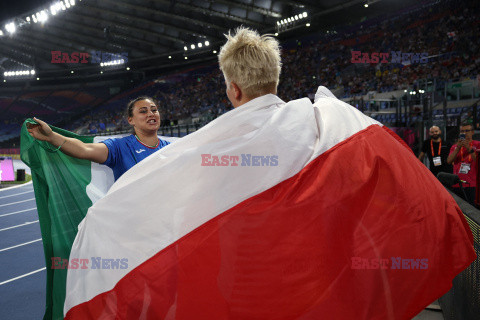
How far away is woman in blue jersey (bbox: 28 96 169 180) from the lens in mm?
2744

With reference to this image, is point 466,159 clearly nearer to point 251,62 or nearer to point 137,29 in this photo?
point 251,62

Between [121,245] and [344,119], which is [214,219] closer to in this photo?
[121,245]

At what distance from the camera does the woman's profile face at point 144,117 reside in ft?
10.5

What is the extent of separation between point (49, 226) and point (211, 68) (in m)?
31.1

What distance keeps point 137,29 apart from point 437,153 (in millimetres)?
23583

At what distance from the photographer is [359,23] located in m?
25.9

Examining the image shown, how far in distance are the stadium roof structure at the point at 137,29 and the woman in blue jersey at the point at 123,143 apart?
1552 cm

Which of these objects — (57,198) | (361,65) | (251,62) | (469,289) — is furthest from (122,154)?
(361,65)

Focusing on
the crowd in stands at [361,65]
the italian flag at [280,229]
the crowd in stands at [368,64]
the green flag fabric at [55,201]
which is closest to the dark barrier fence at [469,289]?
→ the italian flag at [280,229]

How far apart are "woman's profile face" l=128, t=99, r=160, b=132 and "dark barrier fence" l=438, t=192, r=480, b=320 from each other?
251 cm

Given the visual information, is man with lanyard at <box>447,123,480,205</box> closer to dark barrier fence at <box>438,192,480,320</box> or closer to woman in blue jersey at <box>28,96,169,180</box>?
dark barrier fence at <box>438,192,480,320</box>

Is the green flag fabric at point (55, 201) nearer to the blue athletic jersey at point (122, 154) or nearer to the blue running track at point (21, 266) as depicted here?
the blue athletic jersey at point (122, 154)

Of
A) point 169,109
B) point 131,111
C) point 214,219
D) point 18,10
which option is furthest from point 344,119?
point 169,109

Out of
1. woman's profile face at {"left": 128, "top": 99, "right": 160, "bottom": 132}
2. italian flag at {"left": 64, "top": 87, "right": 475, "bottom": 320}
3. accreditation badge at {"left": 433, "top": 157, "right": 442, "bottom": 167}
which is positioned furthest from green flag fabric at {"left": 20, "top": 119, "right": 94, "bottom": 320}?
accreditation badge at {"left": 433, "top": 157, "right": 442, "bottom": 167}
